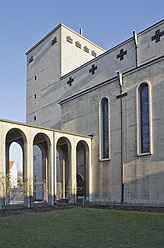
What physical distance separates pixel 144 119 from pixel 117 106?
291 cm

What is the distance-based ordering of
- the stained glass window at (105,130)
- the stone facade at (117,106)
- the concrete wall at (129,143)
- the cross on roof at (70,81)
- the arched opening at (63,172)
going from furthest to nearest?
1. the cross on roof at (70,81)
2. the arched opening at (63,172)
3. the stained glass window at (105,130)
4. the stone facade at (117,106)
5. the concrete wall at (129,143)

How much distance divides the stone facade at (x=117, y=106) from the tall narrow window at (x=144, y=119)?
0.81ft

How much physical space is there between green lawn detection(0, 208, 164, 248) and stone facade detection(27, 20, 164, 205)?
583cm

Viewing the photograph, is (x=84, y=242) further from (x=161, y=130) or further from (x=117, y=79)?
(x=117, y=79)

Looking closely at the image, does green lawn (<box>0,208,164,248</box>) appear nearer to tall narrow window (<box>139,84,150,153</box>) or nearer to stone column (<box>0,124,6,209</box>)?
stone column (<box>0,124,6,209</box>)

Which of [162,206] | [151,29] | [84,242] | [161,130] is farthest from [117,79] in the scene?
[84,242]

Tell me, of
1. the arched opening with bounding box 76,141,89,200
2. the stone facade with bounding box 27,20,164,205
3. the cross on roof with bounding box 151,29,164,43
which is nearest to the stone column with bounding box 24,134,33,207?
the arched opening with bounding box 76,141,89,200

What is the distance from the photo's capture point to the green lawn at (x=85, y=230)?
8.30 meters

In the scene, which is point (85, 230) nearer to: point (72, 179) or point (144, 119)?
point (144, 119)

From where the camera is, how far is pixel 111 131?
23000 millimetres

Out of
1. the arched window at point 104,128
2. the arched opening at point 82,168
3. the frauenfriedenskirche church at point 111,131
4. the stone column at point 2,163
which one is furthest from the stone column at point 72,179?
the stone column at point 2,163

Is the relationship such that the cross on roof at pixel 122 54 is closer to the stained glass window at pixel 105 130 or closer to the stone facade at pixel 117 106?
the stone facade at pixel 117 106

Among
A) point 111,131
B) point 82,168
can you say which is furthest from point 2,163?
point 82,168

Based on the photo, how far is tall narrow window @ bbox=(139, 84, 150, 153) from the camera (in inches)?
803
